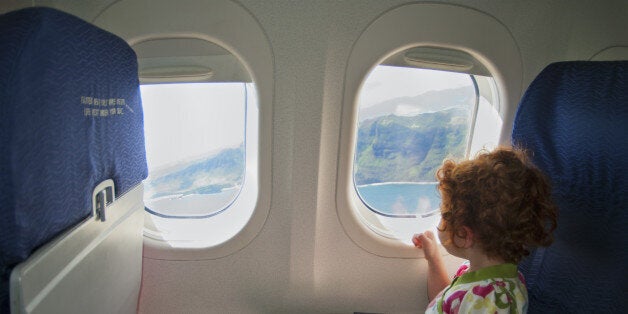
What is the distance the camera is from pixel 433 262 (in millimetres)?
1754

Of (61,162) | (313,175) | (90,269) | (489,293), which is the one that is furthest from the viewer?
(313,175)

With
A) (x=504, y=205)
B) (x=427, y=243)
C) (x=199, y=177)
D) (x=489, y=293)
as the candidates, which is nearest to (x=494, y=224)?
(x=504, y=205)

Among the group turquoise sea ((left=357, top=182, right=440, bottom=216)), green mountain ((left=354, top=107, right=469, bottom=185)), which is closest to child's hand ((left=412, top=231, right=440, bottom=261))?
turquoise sea ((left=357, top=182, right=440, bottom=216))

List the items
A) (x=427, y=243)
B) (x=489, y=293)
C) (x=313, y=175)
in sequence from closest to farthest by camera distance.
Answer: (x=489, y=293)
(x=313, y=175)
(x=427, y=243)

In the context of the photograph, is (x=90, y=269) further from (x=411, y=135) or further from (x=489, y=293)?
(x=411, y=135)

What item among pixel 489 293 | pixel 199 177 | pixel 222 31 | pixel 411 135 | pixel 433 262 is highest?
pixel 222 31

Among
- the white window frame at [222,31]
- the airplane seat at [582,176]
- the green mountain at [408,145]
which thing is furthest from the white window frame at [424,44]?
the airplane seat at [582,176]

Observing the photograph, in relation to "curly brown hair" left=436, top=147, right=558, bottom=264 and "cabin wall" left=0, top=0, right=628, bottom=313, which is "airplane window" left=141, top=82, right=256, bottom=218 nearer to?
"cabin wall" left=0, top=0, right=628, bottom=313

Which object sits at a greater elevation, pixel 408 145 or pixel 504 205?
pixel 408 145

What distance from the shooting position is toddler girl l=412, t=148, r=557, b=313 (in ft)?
3.47

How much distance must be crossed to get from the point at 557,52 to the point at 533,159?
762mm

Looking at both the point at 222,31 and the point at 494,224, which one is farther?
the point at 222,31

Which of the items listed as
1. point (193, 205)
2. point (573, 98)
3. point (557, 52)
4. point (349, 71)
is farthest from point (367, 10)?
point (193, 205)

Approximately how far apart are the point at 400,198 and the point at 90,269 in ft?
4.72
